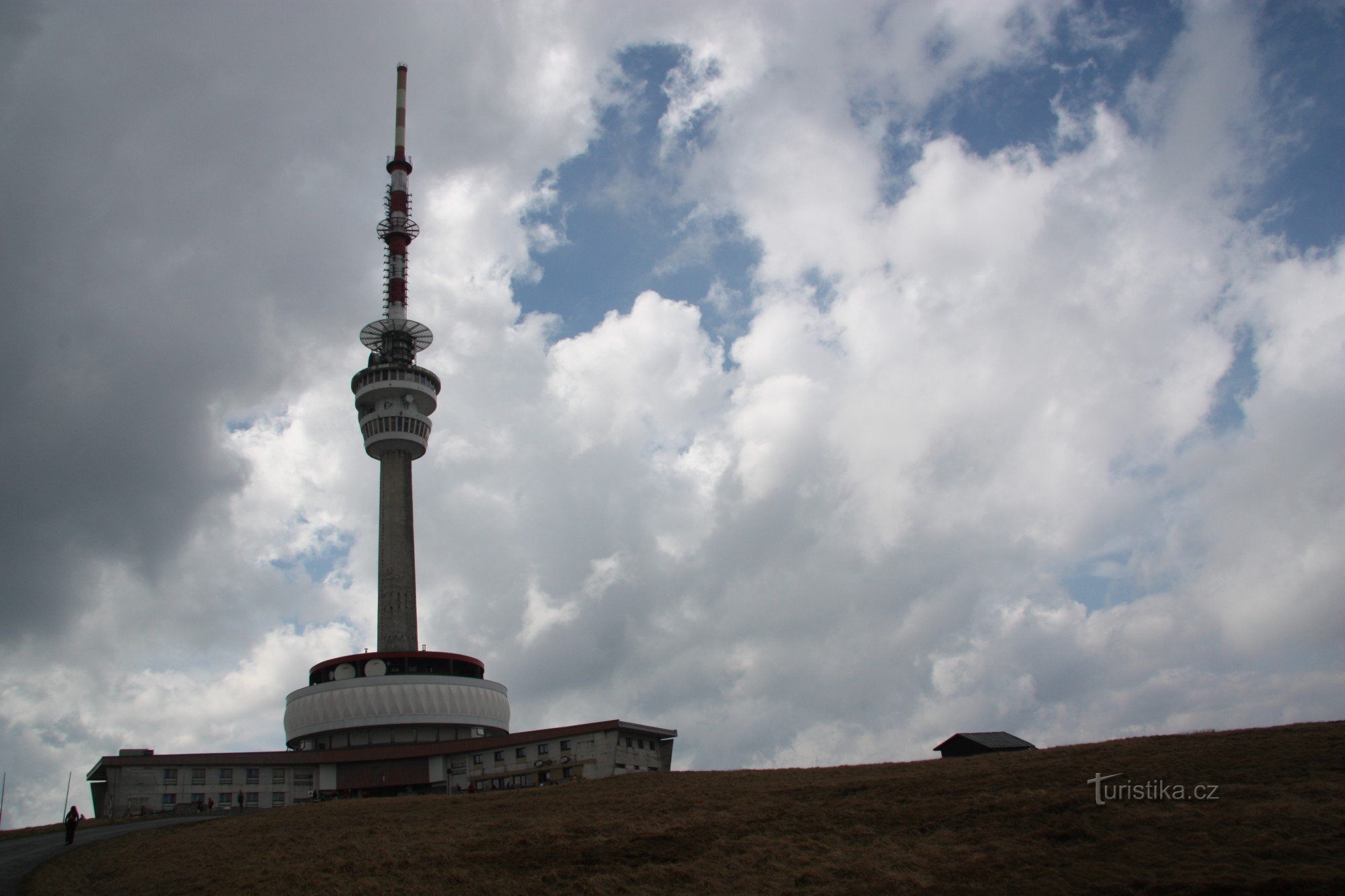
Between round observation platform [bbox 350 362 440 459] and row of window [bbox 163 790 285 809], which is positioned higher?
round observation platform [bbox 350 362 440 459]

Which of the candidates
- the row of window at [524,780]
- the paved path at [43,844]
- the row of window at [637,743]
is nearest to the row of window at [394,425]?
the row of window at [524,780]

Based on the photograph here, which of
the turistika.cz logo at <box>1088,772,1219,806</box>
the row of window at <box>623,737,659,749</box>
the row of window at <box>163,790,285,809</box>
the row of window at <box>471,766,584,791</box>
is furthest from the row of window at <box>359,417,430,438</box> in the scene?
the turistika.cz logo at <box>1088,772,1219,806</box>

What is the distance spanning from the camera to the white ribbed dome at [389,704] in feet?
253

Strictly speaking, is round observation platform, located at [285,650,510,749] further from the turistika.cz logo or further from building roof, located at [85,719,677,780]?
the turistika.cz logo

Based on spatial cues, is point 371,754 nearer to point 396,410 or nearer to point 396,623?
point 396,623

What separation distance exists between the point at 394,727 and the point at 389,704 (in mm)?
1920

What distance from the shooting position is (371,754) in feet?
233

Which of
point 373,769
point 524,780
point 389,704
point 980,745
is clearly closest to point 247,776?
point 373,769

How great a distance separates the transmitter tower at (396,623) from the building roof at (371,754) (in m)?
3.78

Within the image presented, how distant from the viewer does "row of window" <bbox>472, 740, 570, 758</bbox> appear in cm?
6694

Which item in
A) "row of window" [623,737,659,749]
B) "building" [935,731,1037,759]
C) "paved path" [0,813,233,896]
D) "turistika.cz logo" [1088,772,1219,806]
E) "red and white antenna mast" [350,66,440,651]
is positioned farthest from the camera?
"red and white antenna mast" [350,66,440,651]

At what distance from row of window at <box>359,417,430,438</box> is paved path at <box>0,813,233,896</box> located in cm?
4747

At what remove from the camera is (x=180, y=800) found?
6341cm

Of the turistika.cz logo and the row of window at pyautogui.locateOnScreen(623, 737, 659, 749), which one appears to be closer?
the turistika.cz logo
